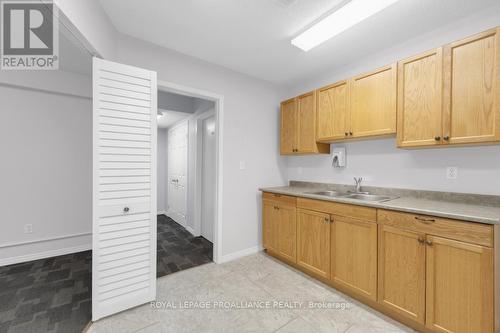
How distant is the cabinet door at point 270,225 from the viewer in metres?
2.79

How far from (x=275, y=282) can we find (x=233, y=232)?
0.86m

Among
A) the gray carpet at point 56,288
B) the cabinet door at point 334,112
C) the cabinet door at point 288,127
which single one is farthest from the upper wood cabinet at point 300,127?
the gray carpet at point 56,288

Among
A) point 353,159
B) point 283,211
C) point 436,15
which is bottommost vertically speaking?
point 283,211

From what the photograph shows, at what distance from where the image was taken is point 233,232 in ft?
9.36

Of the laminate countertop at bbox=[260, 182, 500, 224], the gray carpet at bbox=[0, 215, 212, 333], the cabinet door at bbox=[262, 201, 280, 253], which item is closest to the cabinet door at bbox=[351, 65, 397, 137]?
the laminate countertop at bbox=[260, 182, 500, 224]

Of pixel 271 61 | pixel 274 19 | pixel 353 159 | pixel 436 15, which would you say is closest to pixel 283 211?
pixel 353 159

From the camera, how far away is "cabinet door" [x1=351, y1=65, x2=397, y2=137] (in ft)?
6.49

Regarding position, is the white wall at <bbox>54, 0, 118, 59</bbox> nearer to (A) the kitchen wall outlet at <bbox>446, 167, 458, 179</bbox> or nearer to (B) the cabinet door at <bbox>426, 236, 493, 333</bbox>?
(B) the cabinet door at <bbox>426, 236, 493, 333</bbox>

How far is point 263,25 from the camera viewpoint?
76.2 inches

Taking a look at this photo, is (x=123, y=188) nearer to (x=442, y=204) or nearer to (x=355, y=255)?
(x=355, y=255)

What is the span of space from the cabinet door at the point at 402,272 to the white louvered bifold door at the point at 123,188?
6.62 ft

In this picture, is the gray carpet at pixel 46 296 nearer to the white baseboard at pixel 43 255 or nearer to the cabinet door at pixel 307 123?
the white baseboard at pixel 43 255

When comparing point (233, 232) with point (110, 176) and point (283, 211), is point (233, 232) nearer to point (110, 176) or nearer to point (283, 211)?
point (283, 211)

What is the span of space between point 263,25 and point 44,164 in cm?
333
